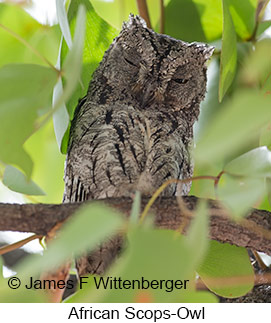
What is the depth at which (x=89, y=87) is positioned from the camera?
1.56m

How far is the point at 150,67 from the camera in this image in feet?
4.98

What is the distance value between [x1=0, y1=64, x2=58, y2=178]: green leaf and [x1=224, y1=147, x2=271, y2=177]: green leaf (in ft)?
0.86

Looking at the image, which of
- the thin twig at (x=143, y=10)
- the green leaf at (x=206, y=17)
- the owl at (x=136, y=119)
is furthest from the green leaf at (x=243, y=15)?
the thin twig at (x=143, y=10)

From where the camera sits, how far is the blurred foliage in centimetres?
47

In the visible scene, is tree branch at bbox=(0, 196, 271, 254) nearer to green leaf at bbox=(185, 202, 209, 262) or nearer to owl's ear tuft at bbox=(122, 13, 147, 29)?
green leaf at bbox=(185, 202, 209, 262)

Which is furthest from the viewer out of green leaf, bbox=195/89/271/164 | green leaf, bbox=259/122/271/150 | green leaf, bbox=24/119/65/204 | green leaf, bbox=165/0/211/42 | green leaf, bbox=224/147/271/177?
green leaf, bbox=165/0/211/42

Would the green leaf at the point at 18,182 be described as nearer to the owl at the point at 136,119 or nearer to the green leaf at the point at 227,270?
the owl at the point at 136,119

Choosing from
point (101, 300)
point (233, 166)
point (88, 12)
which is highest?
point (88, 12)

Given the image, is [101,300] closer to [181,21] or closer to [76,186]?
[76,186]

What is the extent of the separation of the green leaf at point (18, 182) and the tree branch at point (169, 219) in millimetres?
29

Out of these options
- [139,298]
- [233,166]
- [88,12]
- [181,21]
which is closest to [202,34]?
[181,21]

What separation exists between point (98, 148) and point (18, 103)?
705mm

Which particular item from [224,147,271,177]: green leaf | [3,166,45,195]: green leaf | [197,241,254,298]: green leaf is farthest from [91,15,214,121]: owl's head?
[224,147,271,177]: green leaf

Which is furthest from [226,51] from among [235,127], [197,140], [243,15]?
[235,127]
